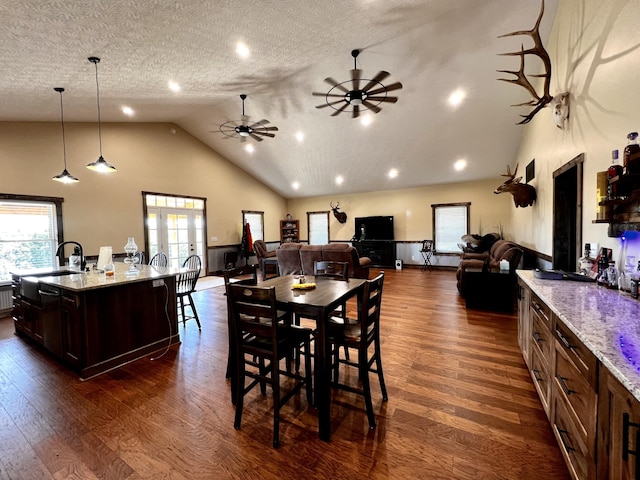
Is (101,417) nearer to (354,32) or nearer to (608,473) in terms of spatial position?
(608,473)

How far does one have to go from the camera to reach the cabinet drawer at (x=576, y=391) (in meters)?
1.23

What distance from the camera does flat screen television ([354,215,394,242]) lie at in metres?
9.55

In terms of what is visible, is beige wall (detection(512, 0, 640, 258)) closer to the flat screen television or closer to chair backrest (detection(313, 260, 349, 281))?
chair backrest (detection(313, 260, 349, 281))

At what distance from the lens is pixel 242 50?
377 centimetres

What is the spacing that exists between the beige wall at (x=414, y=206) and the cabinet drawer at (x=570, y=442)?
7.37m

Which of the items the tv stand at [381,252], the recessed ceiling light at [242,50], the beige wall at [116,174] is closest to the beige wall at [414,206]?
the tv stand at [381,252]

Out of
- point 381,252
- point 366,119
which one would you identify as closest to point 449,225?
point 381,252

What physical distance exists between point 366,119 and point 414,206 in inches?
158

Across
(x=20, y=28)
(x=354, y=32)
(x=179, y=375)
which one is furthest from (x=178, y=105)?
(x=179, y=375)

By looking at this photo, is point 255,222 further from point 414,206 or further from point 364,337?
point 364,337

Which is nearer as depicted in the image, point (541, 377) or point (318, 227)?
point (541, 377)

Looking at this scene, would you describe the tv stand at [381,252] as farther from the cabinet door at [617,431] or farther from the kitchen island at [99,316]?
the cabinet door at [617,431]

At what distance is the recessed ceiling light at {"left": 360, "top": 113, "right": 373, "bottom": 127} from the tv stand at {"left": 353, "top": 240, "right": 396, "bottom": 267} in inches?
163

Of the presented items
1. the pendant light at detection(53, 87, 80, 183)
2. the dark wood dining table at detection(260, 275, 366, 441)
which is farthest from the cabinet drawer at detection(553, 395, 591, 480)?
the pendant light at detection(53, 87, 80, 183)
